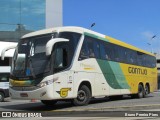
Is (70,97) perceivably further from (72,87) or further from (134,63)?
(134,63)

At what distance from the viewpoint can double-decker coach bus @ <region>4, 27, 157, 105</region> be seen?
1725 centimetres

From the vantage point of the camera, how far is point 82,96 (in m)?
19.3

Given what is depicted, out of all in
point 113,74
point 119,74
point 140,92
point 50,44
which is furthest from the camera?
point 140,92

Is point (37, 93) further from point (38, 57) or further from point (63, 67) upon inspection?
point (63, 67)

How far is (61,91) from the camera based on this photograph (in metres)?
17.8

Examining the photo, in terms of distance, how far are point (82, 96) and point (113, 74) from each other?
3.93m

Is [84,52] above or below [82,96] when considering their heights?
above

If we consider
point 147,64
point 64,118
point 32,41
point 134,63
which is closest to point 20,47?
point 32,41

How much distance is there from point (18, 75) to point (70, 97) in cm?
239

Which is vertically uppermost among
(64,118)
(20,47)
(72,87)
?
(20,47)

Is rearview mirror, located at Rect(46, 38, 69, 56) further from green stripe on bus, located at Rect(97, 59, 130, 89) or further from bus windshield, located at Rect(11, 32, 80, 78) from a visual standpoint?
green stripe on bus, located at Rect(97, 59, 130, 89)

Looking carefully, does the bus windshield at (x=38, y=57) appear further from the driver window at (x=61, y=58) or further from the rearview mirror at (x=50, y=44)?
the rearview mirror at (x=50, y=44)

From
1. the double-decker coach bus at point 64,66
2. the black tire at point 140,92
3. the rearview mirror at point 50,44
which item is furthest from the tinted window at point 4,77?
the rearview mirror at point 50,44

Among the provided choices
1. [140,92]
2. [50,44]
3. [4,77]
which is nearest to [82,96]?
[50,44]
